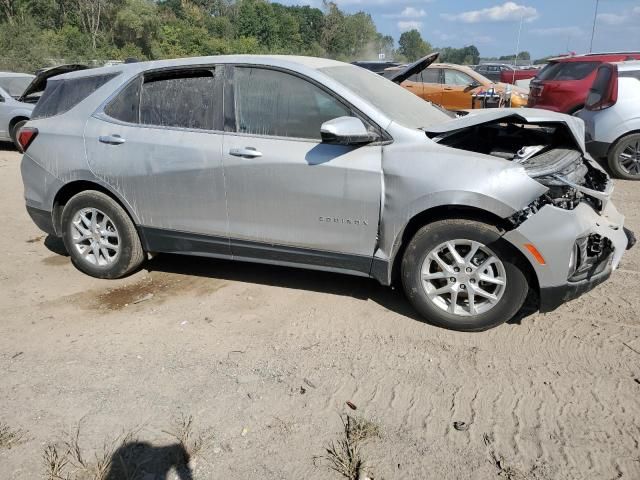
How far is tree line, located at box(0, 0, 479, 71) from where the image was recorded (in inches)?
1186

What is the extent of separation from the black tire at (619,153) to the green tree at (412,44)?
89.6 m

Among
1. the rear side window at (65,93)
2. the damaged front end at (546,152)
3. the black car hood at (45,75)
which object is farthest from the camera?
the black car hood at (45,75)

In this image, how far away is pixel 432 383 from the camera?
10.5 ft

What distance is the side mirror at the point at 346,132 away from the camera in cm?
346

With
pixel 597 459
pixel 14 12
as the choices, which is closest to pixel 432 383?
pixel 597 459

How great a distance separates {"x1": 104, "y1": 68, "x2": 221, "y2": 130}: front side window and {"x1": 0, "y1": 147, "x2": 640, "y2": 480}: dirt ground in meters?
1.37

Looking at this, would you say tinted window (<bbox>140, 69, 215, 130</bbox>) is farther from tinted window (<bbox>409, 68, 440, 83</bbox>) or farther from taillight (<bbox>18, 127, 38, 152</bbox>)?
tinted window (<bbox>409, 68, 440, 83</bbox>)

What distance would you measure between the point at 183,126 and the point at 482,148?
233 cm

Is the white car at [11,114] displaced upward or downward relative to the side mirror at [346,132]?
downward

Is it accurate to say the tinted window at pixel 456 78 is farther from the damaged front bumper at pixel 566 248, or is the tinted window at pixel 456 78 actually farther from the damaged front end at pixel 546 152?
the damaged front bumper at pixel 566 248

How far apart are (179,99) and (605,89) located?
6366 mm

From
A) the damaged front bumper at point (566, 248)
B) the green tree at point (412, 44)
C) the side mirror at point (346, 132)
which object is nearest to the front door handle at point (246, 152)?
the side mirror at point (346, 132)

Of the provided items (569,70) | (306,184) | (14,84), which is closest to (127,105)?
(306,184)

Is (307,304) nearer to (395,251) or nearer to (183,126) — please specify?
(395,251)
